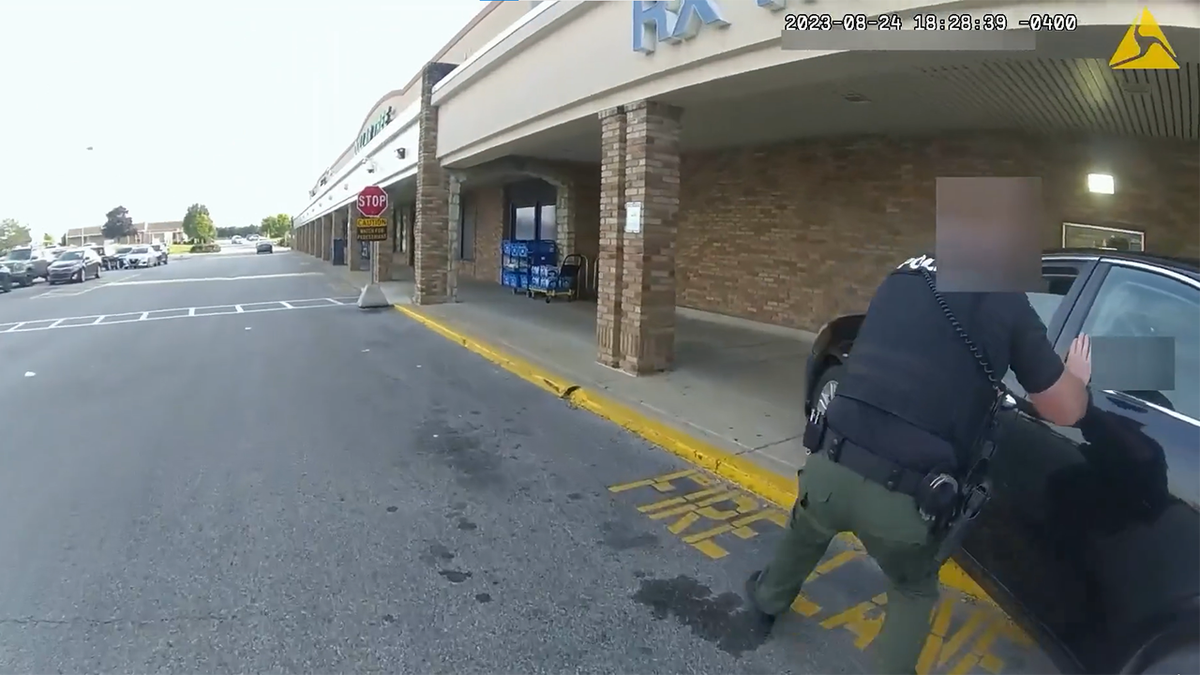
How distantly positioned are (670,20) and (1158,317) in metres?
6.06

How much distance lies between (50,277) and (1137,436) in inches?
1420

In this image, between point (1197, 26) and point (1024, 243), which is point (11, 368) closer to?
point (1024, 243)

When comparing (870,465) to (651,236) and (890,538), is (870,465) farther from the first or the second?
(651,236)


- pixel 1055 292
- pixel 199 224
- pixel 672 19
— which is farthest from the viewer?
pixel 199 224

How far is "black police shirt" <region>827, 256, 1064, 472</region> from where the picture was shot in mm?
2451

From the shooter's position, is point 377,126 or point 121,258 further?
point 121,258

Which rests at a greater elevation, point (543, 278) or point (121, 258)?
point (121, 258)

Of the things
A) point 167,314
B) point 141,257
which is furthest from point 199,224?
point 167,314

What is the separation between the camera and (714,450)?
597 cm

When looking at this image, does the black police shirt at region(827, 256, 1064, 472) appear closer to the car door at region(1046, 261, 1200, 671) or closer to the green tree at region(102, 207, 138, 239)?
the car door at region(1046, 261, 1200, 671)

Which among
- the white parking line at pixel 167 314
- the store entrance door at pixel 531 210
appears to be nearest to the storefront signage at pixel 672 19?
the store entrance door at pixel 531 210

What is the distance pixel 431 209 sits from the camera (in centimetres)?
1688

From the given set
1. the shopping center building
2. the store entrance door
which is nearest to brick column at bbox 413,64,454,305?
the shopping center building

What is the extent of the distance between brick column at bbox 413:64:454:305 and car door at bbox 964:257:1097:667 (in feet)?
48.5
